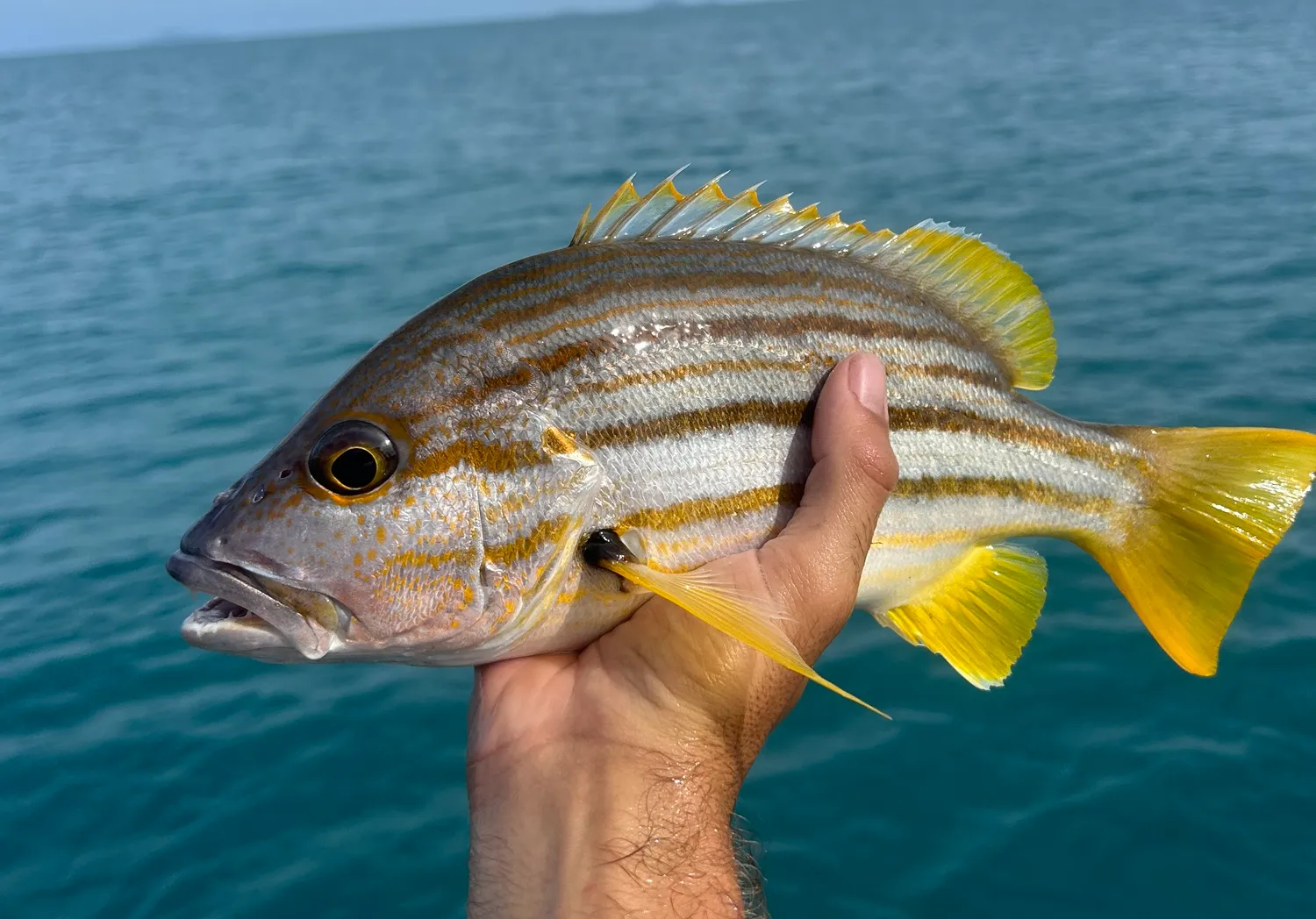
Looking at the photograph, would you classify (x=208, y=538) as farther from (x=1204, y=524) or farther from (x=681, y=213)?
(x=1204, y=524)

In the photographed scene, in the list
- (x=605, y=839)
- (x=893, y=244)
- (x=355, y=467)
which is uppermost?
(x=893, y=244)

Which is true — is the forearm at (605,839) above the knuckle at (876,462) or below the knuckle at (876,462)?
below

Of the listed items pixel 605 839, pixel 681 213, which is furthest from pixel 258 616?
pixel 681 213

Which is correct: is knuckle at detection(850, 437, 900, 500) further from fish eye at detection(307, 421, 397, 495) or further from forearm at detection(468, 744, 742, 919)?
fish eye at detection(307, 421, 397, 495)

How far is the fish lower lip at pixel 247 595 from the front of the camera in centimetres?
252

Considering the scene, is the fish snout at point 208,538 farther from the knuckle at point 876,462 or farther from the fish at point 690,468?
the knuckle at point 876,462

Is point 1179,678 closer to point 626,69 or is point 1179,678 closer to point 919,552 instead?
point 919,552

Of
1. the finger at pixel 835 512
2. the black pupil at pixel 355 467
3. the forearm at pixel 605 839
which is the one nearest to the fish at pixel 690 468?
the black pupil at pixel 355 467

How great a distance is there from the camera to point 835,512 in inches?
109

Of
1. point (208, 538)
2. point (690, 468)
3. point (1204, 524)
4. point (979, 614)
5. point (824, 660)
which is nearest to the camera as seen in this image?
point (208, 538)

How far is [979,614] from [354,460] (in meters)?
2.06

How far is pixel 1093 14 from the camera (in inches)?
2746

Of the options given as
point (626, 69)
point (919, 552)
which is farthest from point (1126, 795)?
point (626, 69)

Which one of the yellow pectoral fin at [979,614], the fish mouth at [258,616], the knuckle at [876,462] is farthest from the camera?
the yellow pectoral fin at [979,614]
